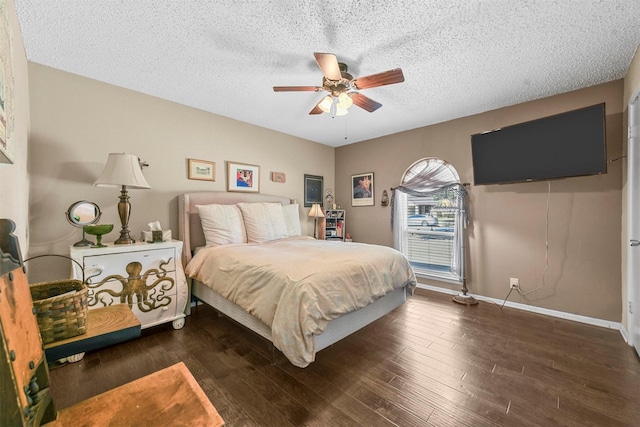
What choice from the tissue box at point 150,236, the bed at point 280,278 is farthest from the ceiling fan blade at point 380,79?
the tissue box at point 150,236

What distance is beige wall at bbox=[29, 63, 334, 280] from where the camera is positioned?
236cm

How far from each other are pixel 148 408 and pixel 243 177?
3.43 metres

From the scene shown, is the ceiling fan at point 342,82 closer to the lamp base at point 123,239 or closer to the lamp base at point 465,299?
the lamp base at point 123,239

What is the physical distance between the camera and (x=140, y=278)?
2.40 meters

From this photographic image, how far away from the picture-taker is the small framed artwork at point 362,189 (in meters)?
4.67

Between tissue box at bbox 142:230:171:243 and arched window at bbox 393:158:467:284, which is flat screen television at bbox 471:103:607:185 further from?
tissue box at bbox 142:230:171:243

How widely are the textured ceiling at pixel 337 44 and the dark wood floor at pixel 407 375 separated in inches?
97.7

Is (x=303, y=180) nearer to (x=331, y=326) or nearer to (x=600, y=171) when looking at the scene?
(x=331, y=326)

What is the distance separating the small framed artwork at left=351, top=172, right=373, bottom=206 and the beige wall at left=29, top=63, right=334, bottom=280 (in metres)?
1.94

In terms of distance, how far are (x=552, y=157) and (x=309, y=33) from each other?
273 cm

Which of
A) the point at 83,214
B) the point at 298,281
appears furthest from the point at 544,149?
the point at 83,214

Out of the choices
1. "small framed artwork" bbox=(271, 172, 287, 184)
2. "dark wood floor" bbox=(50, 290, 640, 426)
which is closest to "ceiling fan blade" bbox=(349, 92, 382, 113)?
"small framed artwork" bbox=(271, 172, 287, 184)

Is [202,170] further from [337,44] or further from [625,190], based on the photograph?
[625,190]

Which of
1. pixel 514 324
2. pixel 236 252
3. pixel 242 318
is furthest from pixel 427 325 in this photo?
pixel 236 252
